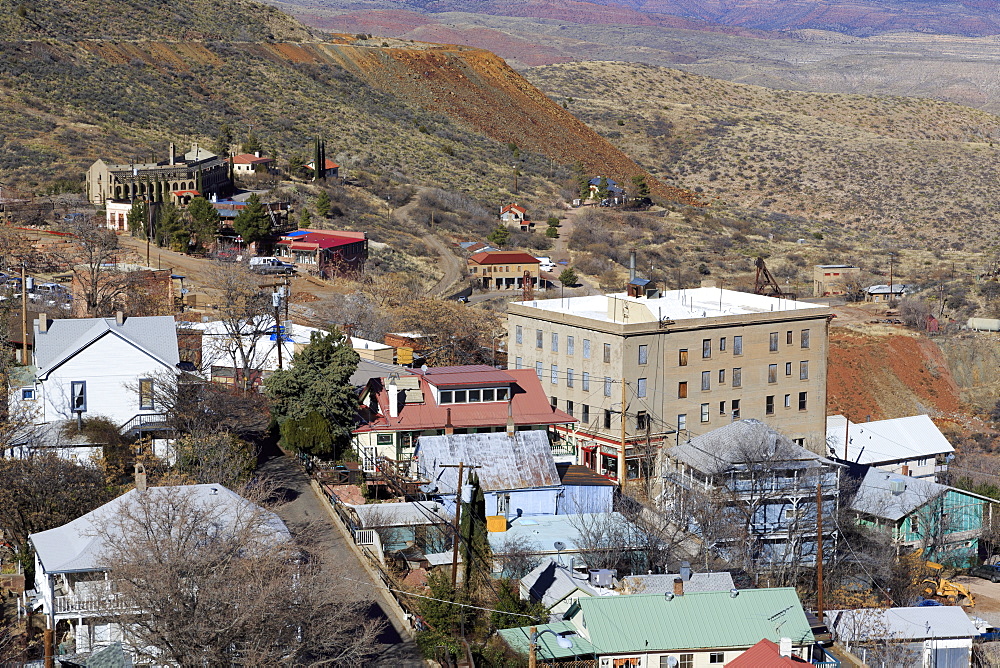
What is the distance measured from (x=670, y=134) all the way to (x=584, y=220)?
5583 centimetres

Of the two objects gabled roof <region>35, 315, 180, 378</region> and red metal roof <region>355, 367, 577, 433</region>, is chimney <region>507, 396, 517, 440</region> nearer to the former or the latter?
red metal roof <region>355, 367, 577, 433</region>

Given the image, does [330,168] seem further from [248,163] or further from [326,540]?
[326,540]

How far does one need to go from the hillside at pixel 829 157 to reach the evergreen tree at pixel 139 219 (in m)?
68.3

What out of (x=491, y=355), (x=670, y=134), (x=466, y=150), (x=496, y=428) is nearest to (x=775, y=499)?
(x=496, y=428)

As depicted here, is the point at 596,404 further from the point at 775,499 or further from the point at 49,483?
the point at 49,483

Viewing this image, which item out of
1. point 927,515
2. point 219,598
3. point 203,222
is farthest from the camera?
point 203,222

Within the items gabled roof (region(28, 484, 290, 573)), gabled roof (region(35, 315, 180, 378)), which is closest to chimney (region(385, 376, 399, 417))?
gabled roof (region(35, 315, 180, 378))

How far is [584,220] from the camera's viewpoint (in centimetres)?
11962

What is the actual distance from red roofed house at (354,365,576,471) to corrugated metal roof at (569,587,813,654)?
49.3 ft

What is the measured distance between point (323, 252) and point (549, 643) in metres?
54.4

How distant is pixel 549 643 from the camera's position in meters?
32.8

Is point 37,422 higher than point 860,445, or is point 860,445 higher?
point 37,422

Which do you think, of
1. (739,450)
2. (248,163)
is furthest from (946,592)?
(248,163)

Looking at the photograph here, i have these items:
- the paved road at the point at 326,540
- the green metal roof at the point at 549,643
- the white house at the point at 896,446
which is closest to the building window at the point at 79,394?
the paved road at the point at 326,540
